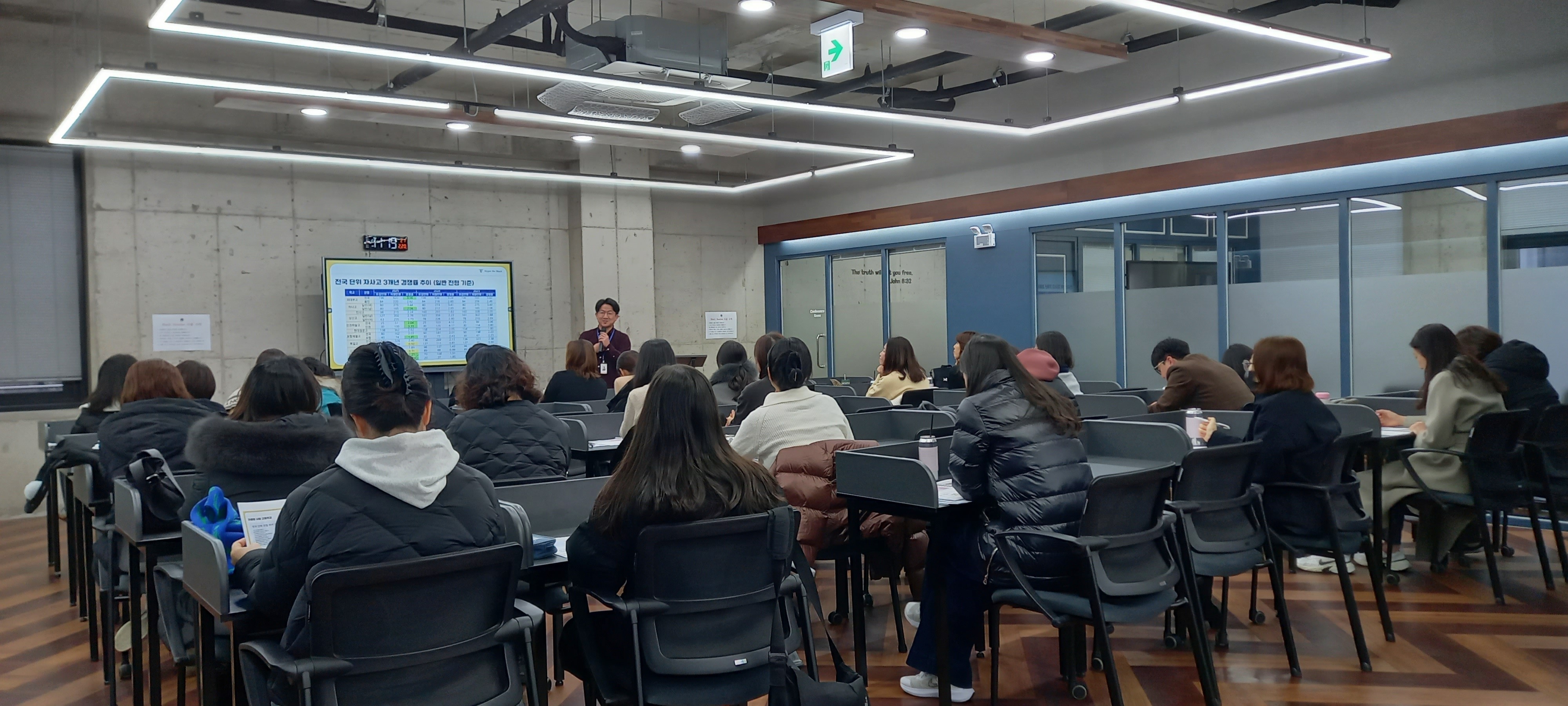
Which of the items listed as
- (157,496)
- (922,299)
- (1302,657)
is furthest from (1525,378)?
(922,299)

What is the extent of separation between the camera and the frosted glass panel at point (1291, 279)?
294 inches

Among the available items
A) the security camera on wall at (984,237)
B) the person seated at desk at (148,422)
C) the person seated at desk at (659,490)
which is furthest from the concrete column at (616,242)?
the person seated at desk at (659,490)

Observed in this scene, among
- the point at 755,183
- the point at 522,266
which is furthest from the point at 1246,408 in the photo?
the point at 522,266

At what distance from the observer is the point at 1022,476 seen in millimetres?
3074

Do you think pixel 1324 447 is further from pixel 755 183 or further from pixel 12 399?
pixel 12 399

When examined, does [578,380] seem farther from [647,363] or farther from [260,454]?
[260,454]

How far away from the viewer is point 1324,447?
12.2ft

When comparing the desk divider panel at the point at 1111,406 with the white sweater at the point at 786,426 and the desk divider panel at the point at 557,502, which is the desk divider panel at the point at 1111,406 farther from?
the desk divider panel at the point at 557,502

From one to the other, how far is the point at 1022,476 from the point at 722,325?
9.42m

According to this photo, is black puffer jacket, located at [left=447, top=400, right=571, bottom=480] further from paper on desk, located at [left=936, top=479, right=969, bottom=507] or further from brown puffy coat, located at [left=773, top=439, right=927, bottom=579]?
paper on desk, located at [left=936, top=479, right=969, bottom=507]

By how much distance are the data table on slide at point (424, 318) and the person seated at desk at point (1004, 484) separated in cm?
749

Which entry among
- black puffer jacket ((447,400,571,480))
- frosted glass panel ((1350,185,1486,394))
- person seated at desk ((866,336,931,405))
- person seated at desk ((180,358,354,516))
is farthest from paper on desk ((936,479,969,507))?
frosted glass panel ((1350,185,1486,394))

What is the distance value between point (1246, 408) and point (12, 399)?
359 inches

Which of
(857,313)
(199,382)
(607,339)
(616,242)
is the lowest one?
(199,382)
